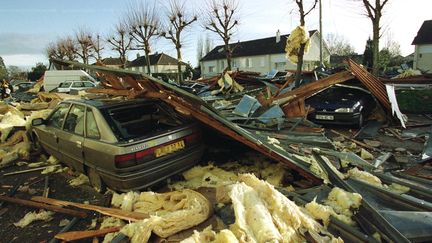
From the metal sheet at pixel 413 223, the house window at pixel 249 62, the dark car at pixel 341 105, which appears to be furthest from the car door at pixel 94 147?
the house window at pixel 249 62

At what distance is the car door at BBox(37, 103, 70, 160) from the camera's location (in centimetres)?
575

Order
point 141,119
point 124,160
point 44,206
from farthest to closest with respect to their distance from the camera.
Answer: point 141,119 → point 44,206 → point 124,160

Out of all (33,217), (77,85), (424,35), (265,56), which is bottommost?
(33,217)

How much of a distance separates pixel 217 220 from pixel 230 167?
2.15m

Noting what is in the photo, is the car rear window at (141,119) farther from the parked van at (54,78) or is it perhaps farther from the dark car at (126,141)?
the parked van at (54,78)

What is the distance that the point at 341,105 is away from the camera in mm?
8922

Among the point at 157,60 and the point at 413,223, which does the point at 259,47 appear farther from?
the point at 413,223

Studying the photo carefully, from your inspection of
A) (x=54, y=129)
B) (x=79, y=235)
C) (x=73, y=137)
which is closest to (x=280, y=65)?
(x=54, y=129)

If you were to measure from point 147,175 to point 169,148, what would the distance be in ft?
1.78

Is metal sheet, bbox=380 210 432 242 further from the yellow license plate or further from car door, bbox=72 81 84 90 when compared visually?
car door, bbox=72 81 84 90

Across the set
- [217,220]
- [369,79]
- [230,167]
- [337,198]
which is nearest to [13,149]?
[230,167]

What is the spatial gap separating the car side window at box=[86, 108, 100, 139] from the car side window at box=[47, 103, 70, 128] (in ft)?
3.72

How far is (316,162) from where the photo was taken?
4.59 m

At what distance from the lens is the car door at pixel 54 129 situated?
5.75 meters
